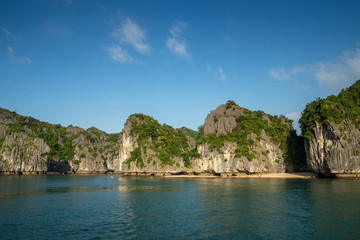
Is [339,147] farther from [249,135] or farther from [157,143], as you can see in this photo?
[157,143]

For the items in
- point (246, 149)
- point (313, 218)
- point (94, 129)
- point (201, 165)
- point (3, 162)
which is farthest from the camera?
point (94, 129)

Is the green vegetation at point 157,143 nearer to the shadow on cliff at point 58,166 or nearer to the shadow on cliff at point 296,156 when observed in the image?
the shadow on cliff at point 296,156

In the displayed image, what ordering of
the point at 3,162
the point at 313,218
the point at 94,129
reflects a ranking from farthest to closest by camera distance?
the point at 94,129
the point at 3,162
the point at 313,218

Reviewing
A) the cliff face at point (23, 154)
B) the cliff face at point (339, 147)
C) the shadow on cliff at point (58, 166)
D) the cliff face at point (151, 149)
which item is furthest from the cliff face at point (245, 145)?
the shadow on cliff at point (58, 166)

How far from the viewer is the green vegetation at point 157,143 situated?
305 ft

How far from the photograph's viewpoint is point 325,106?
52.2m

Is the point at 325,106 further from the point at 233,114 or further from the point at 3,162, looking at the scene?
the point at 3,162

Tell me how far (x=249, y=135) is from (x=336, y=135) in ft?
87.8

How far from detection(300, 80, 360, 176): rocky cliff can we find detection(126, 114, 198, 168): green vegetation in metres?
39.9

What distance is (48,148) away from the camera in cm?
12025

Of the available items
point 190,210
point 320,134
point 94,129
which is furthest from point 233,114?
point 94,129

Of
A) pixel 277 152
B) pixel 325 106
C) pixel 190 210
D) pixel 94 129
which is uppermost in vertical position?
pixel 94 129

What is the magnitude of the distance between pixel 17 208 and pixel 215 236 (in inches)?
789

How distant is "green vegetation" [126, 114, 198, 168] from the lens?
9288 centimetres
